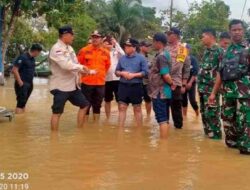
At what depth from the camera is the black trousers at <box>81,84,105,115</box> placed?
9.08 meters

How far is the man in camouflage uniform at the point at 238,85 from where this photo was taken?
6.28 metres

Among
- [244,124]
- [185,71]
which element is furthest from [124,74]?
[244,124]

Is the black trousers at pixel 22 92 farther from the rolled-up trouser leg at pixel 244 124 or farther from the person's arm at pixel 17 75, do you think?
the rolled-up trouser leg at pixel 244 124

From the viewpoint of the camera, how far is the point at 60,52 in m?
7.70

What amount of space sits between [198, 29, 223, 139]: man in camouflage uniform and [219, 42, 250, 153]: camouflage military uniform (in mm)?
839

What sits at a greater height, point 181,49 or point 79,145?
point 181,49

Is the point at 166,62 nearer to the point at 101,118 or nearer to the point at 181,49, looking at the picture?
the point at 181,49

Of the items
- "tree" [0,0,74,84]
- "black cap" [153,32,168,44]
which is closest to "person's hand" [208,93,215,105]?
"black cap" [153,32,168,44]

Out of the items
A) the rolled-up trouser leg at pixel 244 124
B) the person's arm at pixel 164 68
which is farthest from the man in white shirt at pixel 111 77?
the rolled-up trouser leg at pixel 244 124

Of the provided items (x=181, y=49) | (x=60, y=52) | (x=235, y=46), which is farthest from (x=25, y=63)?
(x=235, y=46)

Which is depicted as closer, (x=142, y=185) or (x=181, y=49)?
(x=142, y=185)

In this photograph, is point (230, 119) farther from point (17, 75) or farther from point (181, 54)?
point (17, 75)

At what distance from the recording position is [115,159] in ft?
19.1

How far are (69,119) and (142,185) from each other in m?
5.02
